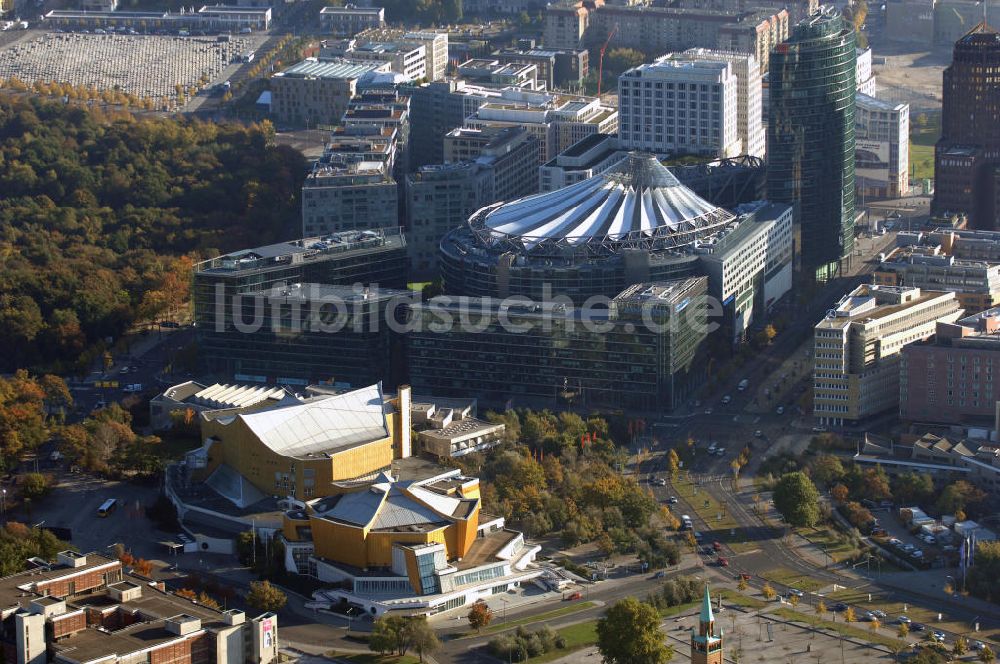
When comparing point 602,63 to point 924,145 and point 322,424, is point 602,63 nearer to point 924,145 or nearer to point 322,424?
point 924,145

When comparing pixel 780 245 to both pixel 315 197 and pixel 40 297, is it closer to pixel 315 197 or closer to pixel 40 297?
pixel 315 197

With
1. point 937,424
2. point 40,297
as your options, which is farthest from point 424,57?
point 937,424

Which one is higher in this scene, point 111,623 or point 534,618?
point 111,623

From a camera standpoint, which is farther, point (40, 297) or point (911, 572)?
point (40, 297)

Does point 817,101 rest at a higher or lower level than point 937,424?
higher

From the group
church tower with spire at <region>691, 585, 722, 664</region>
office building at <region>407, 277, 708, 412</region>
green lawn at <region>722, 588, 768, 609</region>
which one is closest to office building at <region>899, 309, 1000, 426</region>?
office building at <region>407, 277, 708, 412</region>

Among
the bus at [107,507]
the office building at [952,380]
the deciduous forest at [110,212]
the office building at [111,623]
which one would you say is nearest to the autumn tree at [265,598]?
the office building at [111,623]

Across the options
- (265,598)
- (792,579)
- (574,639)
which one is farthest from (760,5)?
(265,598)
